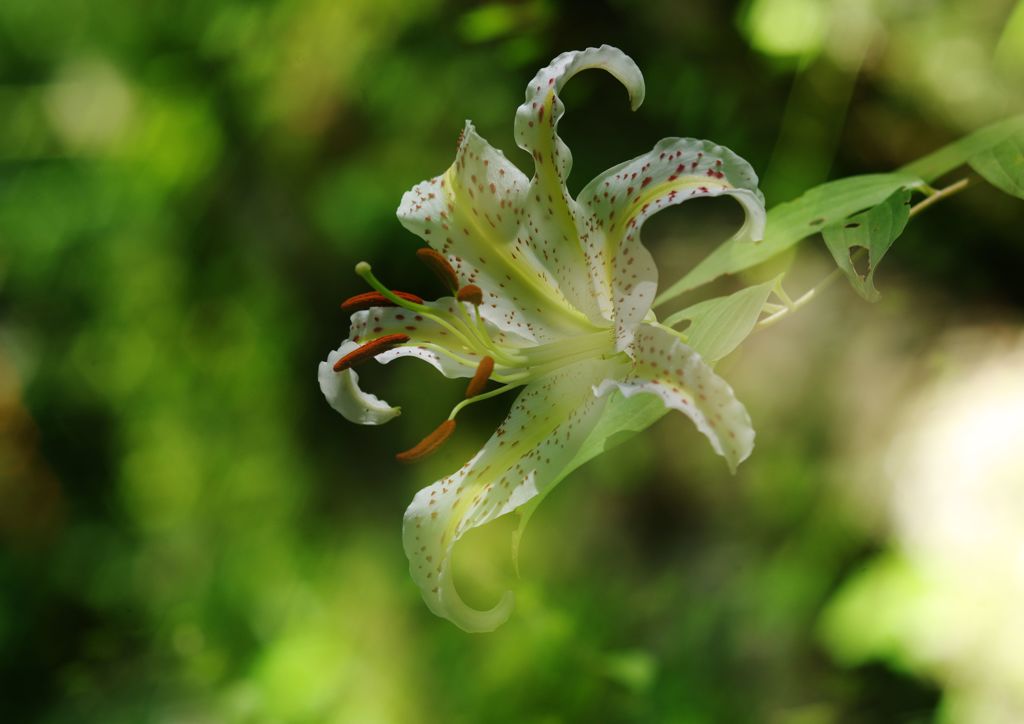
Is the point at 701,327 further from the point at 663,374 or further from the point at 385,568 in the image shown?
the point at 385,568

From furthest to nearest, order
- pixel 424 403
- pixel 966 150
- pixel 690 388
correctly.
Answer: pixel 424 403
pixel 966 150
pixel 690 388

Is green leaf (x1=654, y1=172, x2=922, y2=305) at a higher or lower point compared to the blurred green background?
lower

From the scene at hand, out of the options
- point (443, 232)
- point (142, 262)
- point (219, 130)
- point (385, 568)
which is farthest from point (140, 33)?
point (443, 232)

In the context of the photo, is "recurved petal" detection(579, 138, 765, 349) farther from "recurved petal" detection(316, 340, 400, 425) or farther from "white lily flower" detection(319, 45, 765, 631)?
"recurved petal" detection(316, 340, 400, 425)

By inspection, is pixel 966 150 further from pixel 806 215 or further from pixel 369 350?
pixel 369 350

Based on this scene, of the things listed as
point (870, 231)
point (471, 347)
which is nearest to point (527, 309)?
point (471, 347)

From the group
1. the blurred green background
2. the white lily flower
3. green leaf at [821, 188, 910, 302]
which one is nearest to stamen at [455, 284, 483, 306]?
the white lily flower
